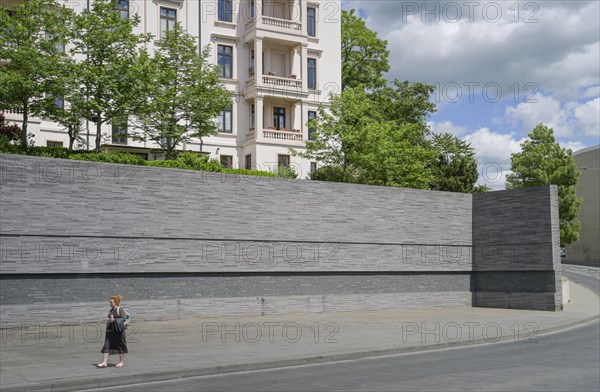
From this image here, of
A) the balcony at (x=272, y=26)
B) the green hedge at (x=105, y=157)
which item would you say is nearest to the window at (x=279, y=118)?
the balcony at (x=272, y=26)

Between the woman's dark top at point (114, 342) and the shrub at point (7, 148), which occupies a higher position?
the shrub at point (7, 148)

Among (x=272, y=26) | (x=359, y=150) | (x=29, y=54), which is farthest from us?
(x=272, y=26)

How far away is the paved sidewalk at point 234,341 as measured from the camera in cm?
1437

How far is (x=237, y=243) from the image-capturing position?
86.0ft

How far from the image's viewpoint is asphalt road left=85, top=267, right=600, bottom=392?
12.9 m

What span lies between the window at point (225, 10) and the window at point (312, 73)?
6.31m

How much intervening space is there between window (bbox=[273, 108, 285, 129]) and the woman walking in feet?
99.7

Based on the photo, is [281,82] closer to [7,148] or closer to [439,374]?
[7,148]

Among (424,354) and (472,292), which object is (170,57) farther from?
(424,354)

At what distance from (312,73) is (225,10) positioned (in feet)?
23.8

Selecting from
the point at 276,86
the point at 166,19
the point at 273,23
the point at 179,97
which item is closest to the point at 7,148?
the point at 179,97

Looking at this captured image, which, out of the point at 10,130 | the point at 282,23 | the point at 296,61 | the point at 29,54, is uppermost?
the point at 282,23

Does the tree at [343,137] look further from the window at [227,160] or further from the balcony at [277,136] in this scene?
the window at [227,160]

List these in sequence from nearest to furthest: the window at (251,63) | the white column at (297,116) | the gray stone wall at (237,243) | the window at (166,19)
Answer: the gray stone wall at (237,243), the window at (166,19), the window at (251,63), the white column at (297,116)
